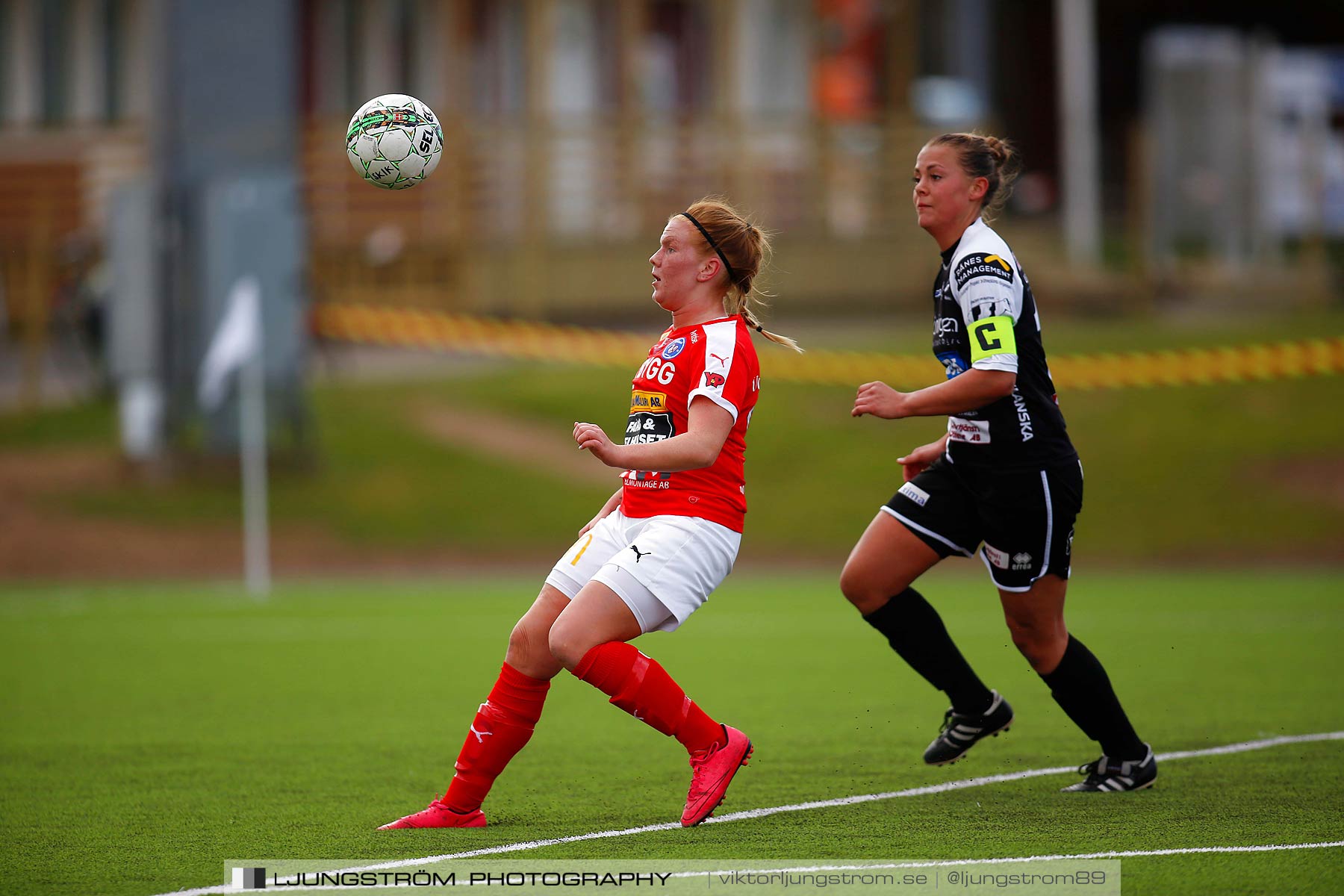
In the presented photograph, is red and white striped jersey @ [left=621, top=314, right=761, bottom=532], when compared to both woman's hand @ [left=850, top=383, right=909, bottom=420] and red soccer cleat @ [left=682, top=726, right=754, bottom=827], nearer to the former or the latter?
woman's hand @ [left=850, top=383, right=909, bottom=420]

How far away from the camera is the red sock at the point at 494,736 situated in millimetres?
5082

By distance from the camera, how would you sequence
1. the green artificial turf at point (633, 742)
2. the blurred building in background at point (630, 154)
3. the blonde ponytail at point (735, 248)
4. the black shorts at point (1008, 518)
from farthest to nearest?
the blurred building in background at point (630, 154) < the black shorts at point (1008, 518) < the blonde ponytail at point (735, 248) < the green artificial turf at point (633, 742)

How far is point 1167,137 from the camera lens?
23.0 metres

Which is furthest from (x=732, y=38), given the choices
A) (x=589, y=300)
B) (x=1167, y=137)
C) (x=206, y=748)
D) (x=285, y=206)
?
(x=206, y=748)

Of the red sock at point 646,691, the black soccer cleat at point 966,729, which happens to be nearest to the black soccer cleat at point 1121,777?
the black soccer cleat at point 966,729

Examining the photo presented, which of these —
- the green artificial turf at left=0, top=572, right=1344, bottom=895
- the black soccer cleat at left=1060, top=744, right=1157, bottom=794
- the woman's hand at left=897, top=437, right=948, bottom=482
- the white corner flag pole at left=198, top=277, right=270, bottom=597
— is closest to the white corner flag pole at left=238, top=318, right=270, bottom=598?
the white corner flag pole at left=198, top=277, right=270, bottom=597

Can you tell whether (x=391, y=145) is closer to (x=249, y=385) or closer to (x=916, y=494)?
(x=916, y=494)

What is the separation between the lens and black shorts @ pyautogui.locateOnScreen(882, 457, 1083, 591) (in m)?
5.41

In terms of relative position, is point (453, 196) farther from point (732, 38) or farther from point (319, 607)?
point (319, 607)

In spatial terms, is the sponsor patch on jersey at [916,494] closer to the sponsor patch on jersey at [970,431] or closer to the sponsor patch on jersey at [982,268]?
the sponsor patch on jersey at [970,431]

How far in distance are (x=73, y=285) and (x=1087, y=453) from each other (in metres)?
12.6

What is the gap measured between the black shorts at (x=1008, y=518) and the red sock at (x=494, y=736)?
56.8 inches

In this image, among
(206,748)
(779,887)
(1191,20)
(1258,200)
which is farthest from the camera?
(1191,20)

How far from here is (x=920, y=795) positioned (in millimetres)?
5598
